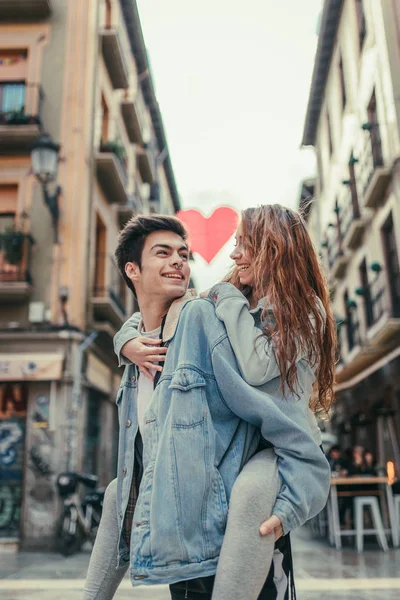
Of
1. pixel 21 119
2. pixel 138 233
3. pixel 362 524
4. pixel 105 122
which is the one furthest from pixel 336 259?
pixel 138 233

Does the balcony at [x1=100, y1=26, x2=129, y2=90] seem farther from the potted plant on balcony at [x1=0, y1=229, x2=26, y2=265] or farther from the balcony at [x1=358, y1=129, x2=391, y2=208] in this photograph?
the balcony at [x1=358, y1=129, x2=391, y2=208]

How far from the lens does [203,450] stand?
1.62 metres

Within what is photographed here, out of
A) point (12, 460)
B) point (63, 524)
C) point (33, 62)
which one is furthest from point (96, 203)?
point (63, 524)

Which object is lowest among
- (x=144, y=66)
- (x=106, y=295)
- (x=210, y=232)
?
(x=210, y=232)

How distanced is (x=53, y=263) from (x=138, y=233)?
9839mm

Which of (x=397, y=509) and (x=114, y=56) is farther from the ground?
(x=114, y=56)

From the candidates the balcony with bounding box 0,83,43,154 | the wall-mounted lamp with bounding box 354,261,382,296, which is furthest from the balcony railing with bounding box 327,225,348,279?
the balcony with bounding box 0,83,43,154

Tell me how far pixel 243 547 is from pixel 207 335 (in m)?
0.58

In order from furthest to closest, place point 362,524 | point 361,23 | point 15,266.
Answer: point 361,23, point 15,266, point 362,524

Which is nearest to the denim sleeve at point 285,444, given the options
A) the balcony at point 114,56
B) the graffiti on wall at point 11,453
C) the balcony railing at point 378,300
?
the graffiti on wall at point 11,453

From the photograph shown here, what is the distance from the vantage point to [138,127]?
62.3ft

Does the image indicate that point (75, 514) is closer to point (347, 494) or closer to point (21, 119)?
point (347, 494)

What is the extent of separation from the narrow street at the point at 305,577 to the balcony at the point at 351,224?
9.84m

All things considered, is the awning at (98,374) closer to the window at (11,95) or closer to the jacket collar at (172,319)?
the window at (11,95)
